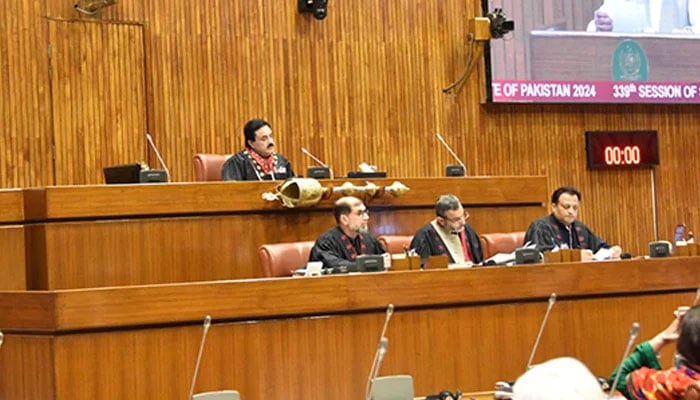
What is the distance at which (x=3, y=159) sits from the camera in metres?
8.83

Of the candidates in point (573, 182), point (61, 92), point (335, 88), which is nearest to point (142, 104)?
point (61, 92)

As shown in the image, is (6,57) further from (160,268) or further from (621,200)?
(621,200)

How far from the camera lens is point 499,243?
8.07m

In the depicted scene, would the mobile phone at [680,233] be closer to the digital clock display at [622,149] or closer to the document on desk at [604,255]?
the digital clock display at [622,149]

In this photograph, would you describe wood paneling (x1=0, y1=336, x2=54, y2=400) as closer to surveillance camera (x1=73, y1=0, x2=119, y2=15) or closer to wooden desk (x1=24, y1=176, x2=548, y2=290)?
wooden desk (x1=24, y1=176, x2=548, y2=290)

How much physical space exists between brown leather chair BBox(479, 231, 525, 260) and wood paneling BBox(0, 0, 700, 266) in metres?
2.26

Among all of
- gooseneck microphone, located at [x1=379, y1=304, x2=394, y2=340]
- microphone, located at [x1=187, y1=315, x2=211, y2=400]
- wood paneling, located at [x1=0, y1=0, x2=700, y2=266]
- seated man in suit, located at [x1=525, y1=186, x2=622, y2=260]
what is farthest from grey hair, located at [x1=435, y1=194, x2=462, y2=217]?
microphone, located at [x1=187, y1=315, x2=211, y2=400]

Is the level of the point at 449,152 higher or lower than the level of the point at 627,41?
lower

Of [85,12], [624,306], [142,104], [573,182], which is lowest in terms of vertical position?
[624,306]

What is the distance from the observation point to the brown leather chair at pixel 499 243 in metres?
8.03

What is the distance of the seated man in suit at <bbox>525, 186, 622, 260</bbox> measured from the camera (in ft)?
26.1

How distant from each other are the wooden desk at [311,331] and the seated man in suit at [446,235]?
1.42 metres

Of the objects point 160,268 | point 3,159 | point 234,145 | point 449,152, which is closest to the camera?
point 160,268

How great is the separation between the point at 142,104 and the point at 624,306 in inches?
178
